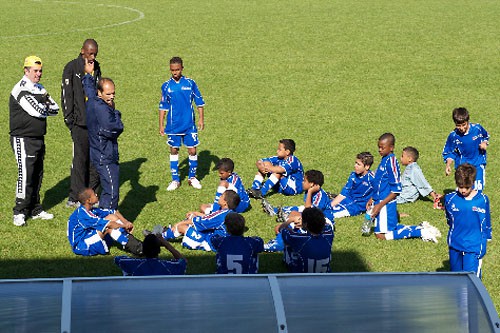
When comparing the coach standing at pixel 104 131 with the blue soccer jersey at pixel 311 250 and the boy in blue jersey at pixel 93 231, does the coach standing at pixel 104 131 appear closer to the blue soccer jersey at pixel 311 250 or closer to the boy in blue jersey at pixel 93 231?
the boy in blue jersey at pixel 93 231

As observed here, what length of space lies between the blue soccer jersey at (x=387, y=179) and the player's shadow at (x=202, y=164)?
3718 mm

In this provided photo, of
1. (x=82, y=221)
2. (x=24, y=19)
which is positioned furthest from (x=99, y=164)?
(x=24, y=19)

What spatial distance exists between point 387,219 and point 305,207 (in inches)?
44.2

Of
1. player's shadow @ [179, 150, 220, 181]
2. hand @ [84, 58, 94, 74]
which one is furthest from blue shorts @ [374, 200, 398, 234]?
hand @ [84, 58, 94, 74]

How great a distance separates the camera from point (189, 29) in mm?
28125

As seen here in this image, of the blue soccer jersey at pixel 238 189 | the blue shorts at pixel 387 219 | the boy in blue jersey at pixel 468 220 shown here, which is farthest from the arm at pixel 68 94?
the boy in blue jersey at pixel 468 220

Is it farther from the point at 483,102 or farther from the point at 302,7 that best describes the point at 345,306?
the point at 302,7

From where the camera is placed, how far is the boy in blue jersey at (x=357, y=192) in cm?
1188

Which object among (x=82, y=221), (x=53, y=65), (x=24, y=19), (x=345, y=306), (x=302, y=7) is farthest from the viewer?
(x=302, y=7)

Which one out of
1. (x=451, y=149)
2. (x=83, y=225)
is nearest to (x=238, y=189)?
(x=83, y=225)

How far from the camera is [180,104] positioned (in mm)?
13234

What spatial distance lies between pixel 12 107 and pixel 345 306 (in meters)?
Answer: 6.84

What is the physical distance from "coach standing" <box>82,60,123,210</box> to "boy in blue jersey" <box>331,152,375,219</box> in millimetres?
3267

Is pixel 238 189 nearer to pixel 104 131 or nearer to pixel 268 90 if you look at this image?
pixel 104 131
